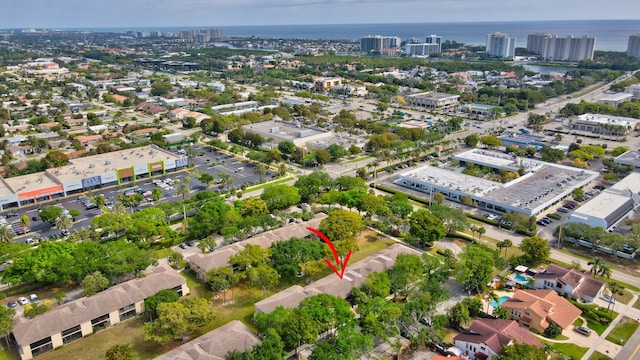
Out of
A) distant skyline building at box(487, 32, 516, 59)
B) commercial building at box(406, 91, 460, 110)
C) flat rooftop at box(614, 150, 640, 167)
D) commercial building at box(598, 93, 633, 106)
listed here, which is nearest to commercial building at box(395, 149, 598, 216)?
flat rooftop at box(614, 150, 640, 167)

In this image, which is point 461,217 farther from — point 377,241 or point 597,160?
point 597,160

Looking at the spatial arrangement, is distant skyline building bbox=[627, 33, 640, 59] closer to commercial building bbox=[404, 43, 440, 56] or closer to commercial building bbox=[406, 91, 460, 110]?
commercial building bbox=[404, 43, 440, 56]

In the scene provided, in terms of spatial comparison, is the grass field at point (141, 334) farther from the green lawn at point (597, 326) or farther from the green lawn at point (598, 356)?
the green lawn at point (597, 326)

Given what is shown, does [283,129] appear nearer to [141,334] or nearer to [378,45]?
[141,334]

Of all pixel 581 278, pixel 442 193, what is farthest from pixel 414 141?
pixel 581 278

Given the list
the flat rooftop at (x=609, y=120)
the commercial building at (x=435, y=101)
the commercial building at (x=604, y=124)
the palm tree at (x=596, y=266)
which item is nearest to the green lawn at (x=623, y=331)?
the palm tree at (x=596, y=266)

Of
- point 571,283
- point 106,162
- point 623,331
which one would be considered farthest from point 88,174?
point 623,331
